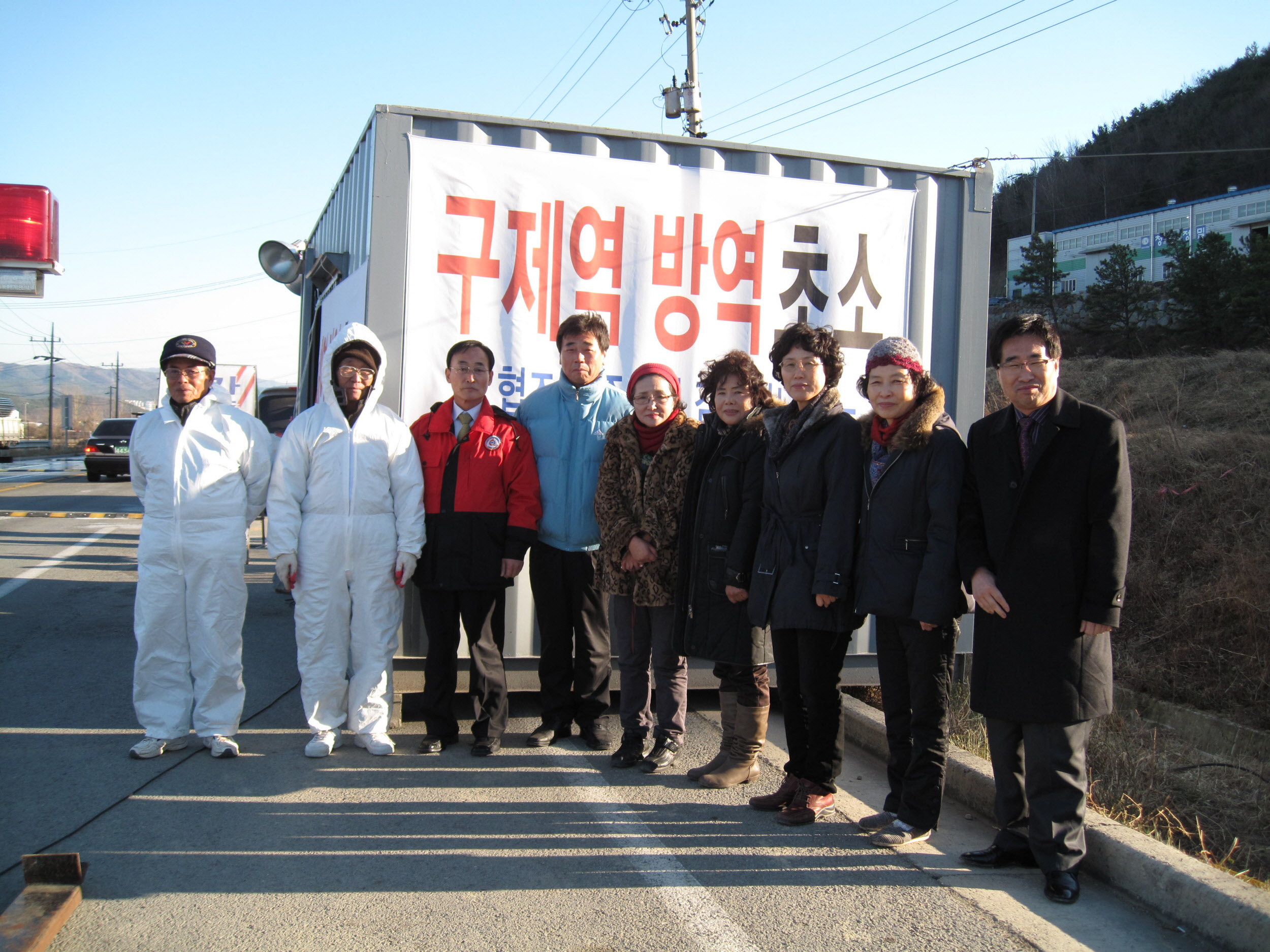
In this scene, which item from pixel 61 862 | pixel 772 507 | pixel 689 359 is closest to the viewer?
pixel 61 862

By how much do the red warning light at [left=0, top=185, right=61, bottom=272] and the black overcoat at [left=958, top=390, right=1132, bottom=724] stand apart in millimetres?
3382

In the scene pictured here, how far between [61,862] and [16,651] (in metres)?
4.48

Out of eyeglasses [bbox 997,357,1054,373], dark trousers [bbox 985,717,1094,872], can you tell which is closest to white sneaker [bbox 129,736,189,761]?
dark trousers [bbox 985,717,1094,872]

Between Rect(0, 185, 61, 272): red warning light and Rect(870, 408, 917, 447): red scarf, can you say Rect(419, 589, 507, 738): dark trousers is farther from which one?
Rect(0, 185, 61, 272): red warning light

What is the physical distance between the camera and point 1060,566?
321cm

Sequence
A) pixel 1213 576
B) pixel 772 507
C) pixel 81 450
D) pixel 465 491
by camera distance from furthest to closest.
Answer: pixel 81 450 < pixel 1213 576 < pixel 465 491 < pixel 772 507

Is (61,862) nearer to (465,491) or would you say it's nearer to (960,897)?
(465,491)

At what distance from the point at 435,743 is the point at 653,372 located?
7.10ft

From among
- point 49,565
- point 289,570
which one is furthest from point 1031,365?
point 49,565

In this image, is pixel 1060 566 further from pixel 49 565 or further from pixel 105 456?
pixel 105 456

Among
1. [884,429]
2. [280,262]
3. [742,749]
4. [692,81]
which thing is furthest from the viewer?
[692,81]

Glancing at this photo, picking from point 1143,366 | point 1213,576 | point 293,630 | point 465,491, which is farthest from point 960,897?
point 1143,366

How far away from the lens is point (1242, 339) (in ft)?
71.9

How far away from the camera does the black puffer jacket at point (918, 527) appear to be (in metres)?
3.47
